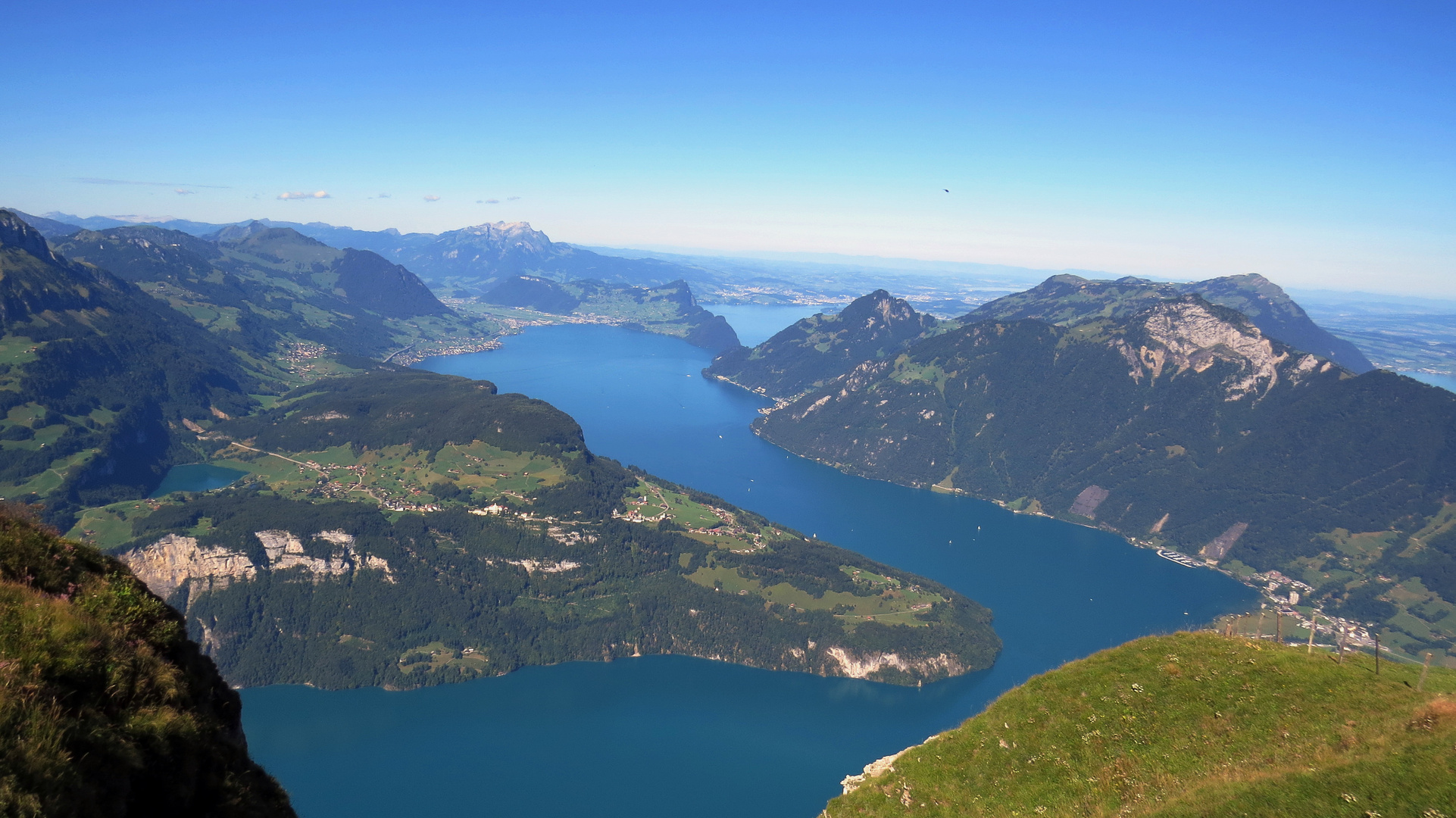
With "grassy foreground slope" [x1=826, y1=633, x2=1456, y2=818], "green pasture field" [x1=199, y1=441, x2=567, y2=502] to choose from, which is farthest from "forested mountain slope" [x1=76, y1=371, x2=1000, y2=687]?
"grassy foreground slope" [x1=826, y1=633, x2=1456, y2=818]

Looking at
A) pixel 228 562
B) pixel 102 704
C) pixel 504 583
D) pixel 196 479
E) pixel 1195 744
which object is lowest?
pixel 504 583

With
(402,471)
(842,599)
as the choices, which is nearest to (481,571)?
(402,471)

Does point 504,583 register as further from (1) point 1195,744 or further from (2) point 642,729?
(1) point 1195,744

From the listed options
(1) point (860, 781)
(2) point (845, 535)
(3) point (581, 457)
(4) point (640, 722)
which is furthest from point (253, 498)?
(1) point (860, 781)

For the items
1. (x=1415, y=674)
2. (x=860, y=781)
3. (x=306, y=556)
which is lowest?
(x=306, y=556)

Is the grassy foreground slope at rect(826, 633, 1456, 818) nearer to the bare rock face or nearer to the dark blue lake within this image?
the dark blue lake

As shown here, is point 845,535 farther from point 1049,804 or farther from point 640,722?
point 1049,804

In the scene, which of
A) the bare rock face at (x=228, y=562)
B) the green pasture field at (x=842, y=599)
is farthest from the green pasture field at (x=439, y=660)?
the green pasture field at (x=842, y=599)

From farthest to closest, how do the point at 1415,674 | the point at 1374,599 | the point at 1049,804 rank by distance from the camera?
the point at 1374,599 < the point at 1415,674 < the point at 1049,804
